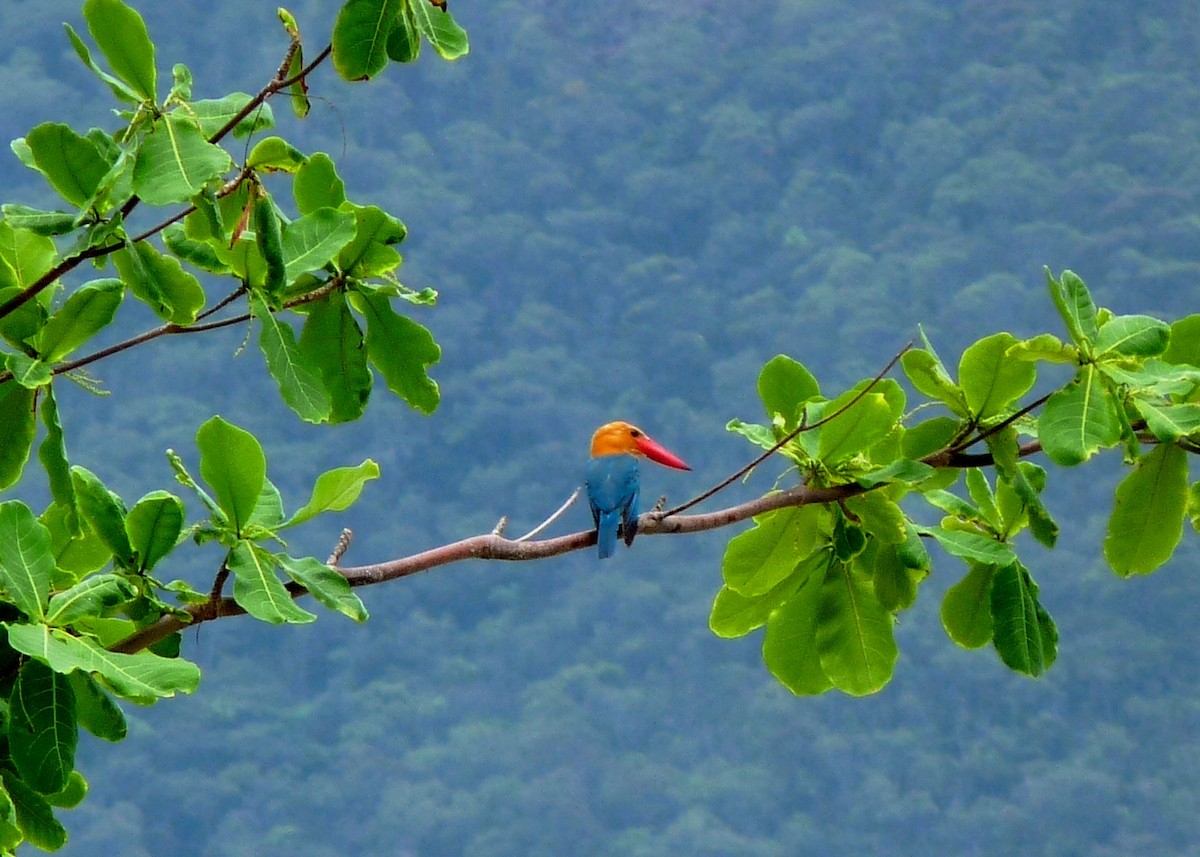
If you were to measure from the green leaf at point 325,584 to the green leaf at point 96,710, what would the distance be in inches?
6.9

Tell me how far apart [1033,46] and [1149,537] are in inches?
388

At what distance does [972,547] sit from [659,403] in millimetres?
8580

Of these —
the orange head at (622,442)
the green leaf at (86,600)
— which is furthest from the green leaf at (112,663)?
the orange head at (622,442)

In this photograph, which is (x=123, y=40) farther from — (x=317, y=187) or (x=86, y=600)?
(x=86, y=600)

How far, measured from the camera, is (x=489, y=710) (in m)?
8.96

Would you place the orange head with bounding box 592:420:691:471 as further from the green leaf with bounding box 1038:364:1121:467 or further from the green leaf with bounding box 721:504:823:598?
the green leaf with bounding box 1038:364:1121:467

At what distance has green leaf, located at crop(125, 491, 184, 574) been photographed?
1286 mm

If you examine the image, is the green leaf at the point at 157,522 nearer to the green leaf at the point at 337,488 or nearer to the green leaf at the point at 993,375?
the green leaf at the point at 337,488

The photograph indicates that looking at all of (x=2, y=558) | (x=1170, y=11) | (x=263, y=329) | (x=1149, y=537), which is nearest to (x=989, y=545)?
(x=1149, y=537)

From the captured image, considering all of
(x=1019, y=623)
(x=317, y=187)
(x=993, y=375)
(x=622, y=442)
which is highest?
(x=622, y=442)

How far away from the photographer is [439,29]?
4.30 ft

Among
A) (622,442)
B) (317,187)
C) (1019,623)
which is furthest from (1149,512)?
(622,442)

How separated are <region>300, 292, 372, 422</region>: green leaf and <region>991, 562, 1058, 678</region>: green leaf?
2.01 feet

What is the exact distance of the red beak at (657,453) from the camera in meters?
2.32
